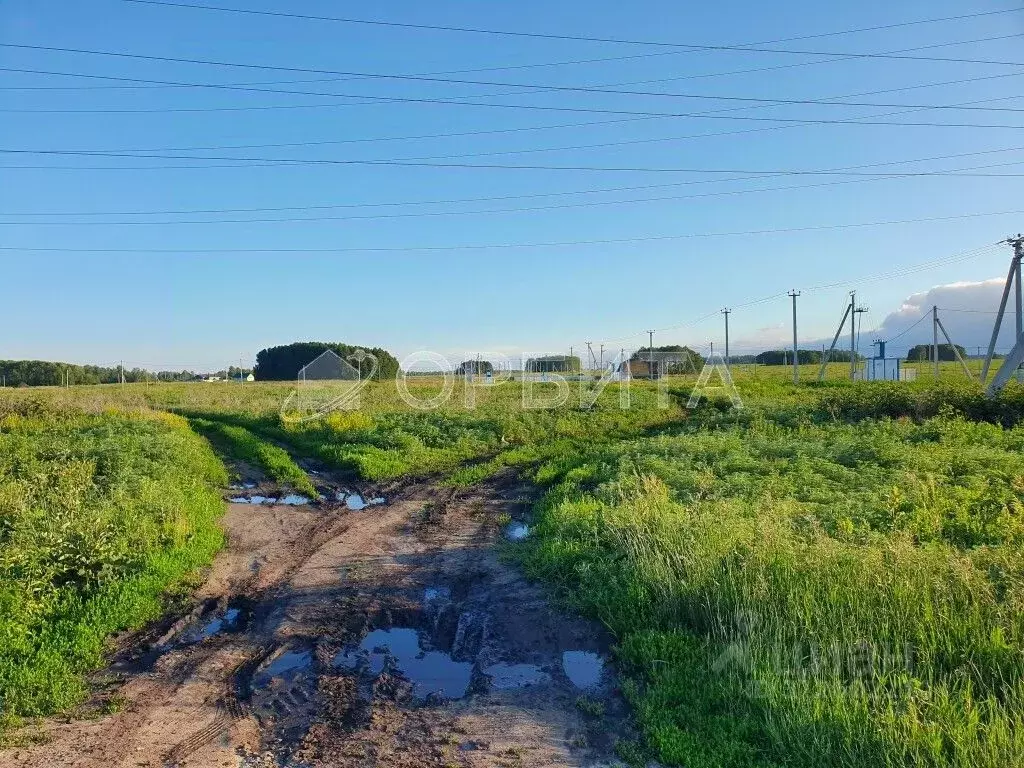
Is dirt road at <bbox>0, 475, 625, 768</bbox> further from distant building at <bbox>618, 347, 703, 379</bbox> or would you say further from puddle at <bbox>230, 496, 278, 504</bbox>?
distant building at <bbox>618, 347, 703, 379</bbox>

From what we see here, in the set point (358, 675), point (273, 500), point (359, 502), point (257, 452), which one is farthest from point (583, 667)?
point (257, 452)

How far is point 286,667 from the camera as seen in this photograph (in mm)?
5320

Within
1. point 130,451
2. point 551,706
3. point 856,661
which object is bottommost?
point 551,706

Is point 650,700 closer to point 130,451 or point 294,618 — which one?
point 294,618

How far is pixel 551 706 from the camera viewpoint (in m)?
4.69

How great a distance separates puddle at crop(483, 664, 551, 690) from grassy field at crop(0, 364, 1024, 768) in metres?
0.69

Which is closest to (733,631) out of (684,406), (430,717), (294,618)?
(430,717)

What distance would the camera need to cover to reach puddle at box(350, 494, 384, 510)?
11.3 m

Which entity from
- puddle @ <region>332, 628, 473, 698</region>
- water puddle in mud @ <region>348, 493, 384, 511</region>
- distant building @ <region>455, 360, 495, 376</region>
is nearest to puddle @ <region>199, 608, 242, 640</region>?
puddle @ <region>332, 628, 473, 698</region>

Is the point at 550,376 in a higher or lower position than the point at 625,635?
higher

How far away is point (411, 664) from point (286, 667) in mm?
1001

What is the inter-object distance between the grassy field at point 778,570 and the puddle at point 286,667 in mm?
1349

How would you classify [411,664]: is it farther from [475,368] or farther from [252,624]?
[475,368]

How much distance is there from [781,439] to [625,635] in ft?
32.7
